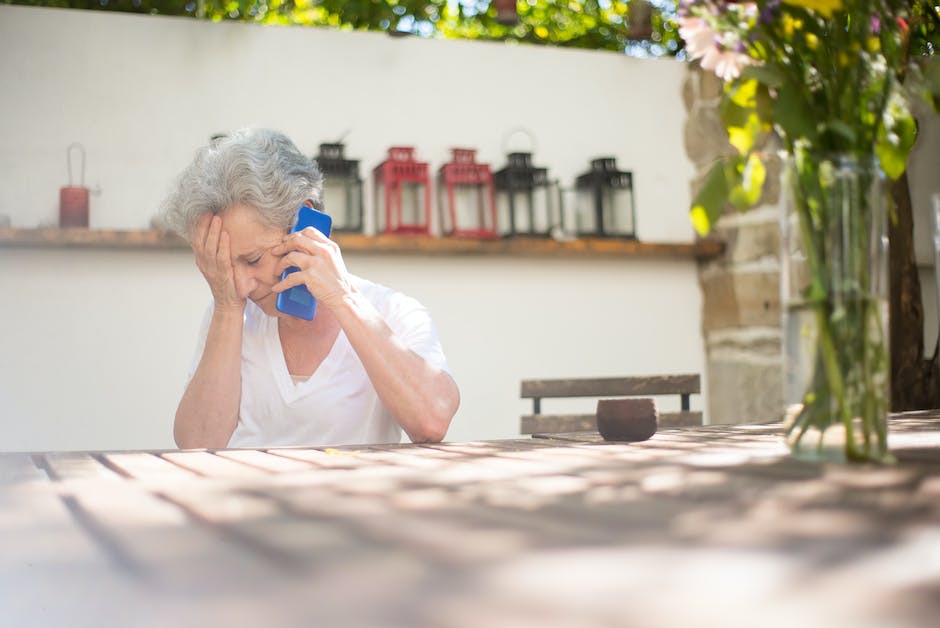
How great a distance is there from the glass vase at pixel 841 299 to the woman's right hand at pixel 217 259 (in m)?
1.20

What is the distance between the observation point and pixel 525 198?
3.57m

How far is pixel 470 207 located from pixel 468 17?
78.8 inches

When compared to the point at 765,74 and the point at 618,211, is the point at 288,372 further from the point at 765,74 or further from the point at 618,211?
the point at 618,211

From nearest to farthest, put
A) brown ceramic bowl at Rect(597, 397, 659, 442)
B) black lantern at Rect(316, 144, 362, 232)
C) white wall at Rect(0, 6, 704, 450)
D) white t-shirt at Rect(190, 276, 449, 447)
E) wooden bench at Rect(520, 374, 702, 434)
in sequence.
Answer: brown ceramic bowl at Rect(597, 397, 659, 442)
white t-shirt at Rect(190, 276, 449, 447)
wooden bench at Rect(520, 374, 702, 434)
white wall at Rect(0, 6, 704, 450)
black lantern at Rect(316, 144, 362, 232)

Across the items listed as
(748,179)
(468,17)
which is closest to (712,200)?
(748,179)

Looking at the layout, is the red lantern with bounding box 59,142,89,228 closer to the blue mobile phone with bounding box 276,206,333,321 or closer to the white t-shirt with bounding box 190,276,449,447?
the white t-shirt with bounding box 190,276,449,447

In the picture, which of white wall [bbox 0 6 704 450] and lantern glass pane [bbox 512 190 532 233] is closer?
white wall [bbox 0 6 704 450]

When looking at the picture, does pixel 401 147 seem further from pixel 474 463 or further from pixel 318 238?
pixel 474 463

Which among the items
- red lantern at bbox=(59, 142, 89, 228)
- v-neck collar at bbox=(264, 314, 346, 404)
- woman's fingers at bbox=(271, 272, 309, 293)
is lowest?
v-neck collar at bbox=(264, 314, 346, 404)

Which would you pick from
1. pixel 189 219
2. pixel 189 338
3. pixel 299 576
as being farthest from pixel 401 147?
pixel 299 576

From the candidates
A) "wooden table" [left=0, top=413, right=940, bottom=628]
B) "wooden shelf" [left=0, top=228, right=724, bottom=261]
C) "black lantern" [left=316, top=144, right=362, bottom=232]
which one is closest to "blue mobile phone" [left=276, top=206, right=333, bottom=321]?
"wooden table" [left=0, top=413, right=940, bottom=628]

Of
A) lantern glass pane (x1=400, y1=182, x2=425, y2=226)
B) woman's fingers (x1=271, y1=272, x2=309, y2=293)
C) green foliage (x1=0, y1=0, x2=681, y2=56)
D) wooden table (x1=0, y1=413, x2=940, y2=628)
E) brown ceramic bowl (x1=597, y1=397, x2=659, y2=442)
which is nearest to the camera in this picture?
wooden table (x1=0, y1=413, x2=940, y2=628)

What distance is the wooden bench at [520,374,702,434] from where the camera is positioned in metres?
2.27

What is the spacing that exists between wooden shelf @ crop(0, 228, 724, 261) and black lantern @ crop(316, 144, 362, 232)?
0.31 ft
